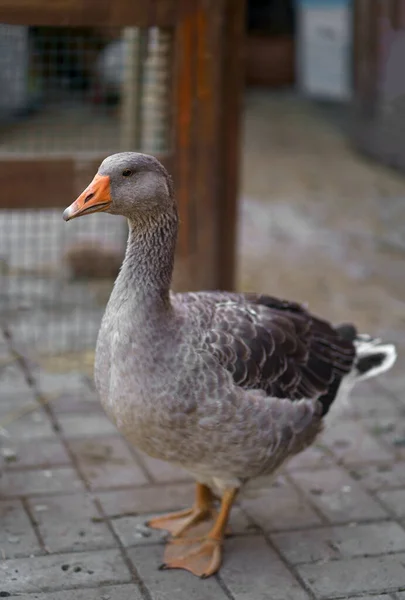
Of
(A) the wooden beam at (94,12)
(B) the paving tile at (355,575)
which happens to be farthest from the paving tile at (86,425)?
(A) the wooden beam at (94,12)

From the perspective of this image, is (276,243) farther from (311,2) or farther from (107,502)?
(311,2)

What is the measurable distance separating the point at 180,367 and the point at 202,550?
789 millimetres

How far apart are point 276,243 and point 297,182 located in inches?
69.3

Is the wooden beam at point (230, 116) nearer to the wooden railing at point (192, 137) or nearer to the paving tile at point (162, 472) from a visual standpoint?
the wooden railing at point (192, 137)

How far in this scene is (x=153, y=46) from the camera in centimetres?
539

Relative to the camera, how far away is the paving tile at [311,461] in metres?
4.79

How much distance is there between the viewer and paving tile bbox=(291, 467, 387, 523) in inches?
173

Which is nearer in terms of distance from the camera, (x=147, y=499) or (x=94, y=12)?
(x=147, y=499)

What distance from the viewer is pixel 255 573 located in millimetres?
3920

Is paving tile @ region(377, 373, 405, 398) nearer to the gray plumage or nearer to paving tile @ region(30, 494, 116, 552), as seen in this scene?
the gray plumage

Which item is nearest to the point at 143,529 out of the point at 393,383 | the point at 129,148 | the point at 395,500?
the point at 395,500

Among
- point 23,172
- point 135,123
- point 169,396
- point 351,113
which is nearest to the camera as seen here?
point 169,396

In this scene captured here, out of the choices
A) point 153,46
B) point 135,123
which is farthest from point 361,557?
point 135,123

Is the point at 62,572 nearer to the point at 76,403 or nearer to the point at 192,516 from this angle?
the point at 192,516
